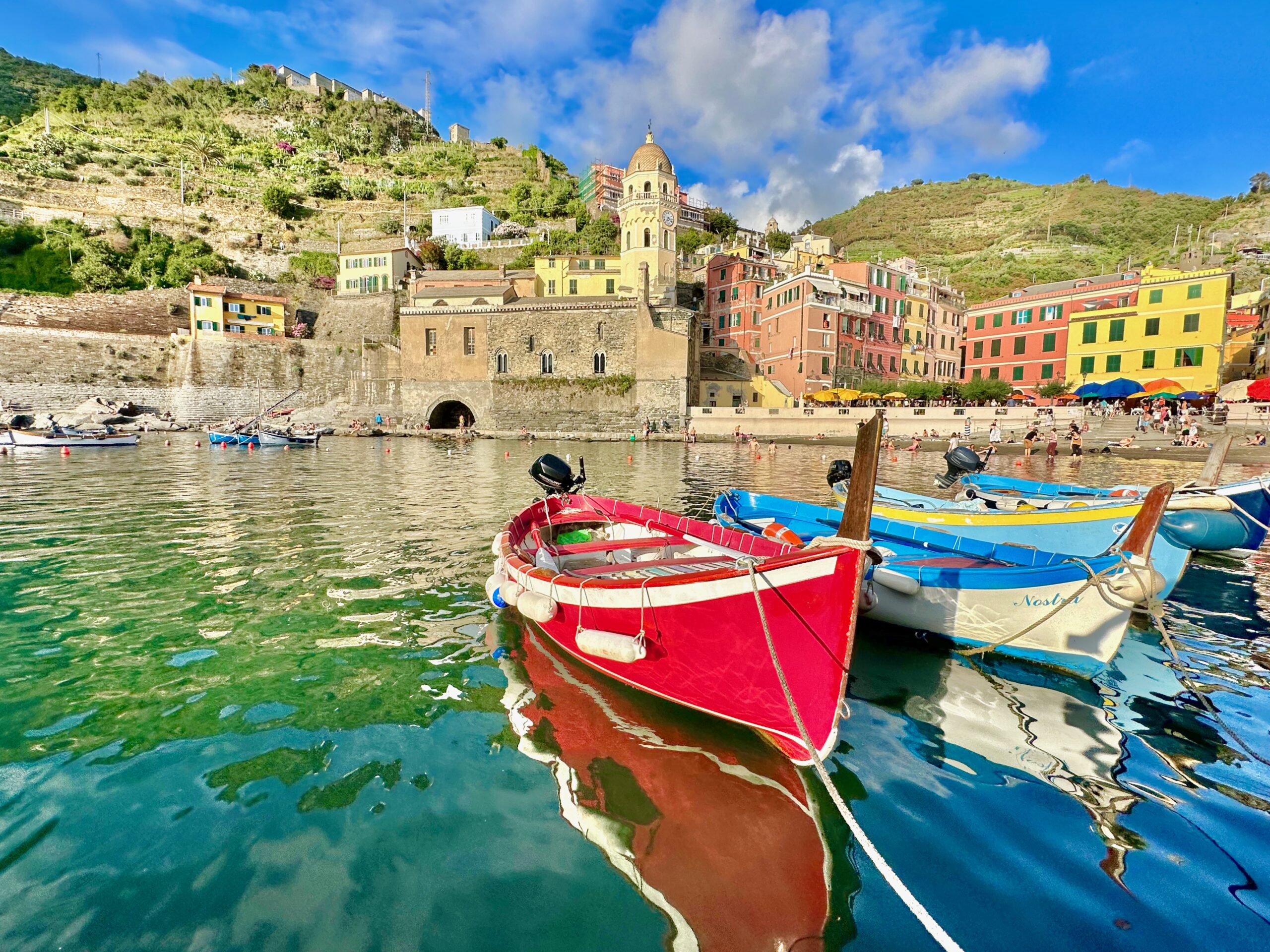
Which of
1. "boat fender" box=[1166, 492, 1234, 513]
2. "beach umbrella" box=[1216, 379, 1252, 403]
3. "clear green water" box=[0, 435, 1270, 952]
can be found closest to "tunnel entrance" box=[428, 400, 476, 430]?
"clear green water" box=[0, 435, 1270, 952]

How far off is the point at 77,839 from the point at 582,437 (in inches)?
1559

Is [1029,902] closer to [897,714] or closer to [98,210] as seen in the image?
[897,714]

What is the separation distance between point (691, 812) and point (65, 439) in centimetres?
3537

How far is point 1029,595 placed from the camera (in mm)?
5652

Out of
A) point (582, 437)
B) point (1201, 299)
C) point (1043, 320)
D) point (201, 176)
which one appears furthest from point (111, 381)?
point (1201, 299)

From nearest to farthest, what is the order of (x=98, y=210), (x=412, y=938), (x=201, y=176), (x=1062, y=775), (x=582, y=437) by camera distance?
(x=412, y=938) → (x=1062, y=775) → (x=582, y=437) → (x=98, y=210) → (x=201, y=176)

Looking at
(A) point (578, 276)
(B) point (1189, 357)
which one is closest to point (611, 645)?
(B) point (1189, 357)

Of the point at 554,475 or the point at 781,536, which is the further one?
the point at 554,475

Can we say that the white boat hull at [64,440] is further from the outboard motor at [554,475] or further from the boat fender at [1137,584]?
the boat fender at [1137,584]

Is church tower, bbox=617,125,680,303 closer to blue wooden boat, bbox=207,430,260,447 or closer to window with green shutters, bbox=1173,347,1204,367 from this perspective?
blue wooden boat, bbox=207,430,260,447

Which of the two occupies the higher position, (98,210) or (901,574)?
(98,210)

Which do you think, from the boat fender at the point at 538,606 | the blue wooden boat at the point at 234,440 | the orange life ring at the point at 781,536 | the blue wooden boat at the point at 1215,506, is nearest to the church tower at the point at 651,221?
the blue wooden boat at the point at 234,440

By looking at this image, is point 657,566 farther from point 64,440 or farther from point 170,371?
point 170,371

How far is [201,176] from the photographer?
69.9 metres
